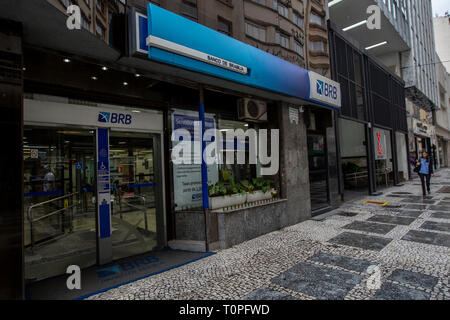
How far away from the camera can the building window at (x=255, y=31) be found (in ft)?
18.6

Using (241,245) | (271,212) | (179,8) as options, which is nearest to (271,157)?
(271,212)

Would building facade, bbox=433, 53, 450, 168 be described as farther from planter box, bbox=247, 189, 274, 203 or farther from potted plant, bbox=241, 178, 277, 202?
planter box, bbox=247, 189, 274, 203

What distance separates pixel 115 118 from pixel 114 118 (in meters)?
0.02

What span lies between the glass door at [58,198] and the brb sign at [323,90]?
5.37 meters

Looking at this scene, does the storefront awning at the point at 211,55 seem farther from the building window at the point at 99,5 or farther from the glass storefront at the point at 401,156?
the glass storefront at the point at 401,156

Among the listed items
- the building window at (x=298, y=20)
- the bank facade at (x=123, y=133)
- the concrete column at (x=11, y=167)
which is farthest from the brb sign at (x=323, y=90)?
the concrete column at (x=11, y=167)

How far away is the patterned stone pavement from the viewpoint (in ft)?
9.97

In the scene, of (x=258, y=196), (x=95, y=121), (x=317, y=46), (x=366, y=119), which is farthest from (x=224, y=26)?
(x=366, y=119)

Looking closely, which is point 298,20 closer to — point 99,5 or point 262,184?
point 262,184

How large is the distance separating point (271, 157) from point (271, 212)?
1538 mm

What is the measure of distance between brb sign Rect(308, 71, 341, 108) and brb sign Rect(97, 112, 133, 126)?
4.50m

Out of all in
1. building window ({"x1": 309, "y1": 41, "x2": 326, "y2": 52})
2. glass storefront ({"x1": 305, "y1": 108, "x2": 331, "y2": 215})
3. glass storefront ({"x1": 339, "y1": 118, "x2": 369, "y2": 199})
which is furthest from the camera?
glass storefront ({"x1": 339, "y1": 118, "x2": 369, "y2": 199})

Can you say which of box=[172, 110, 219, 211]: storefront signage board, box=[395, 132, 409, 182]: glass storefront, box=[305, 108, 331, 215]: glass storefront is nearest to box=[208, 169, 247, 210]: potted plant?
box=[172, 110, 219, 211]: storefront signage board
